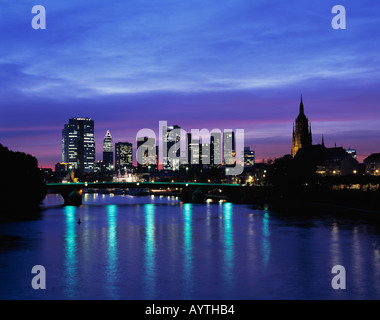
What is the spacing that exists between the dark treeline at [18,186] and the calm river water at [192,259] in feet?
60.0

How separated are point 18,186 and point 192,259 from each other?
6599 centimetres

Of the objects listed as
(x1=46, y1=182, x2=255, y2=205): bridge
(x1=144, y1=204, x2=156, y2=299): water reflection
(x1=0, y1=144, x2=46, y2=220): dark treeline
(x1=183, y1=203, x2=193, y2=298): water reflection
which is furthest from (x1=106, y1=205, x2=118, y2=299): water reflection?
(x1=46, y1=182, x2=255, y2=205): bridge

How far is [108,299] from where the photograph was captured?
35312 mm

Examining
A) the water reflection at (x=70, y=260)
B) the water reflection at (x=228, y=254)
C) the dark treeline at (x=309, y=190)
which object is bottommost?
the water reflection at (x=228, y=254)

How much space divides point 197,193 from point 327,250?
106m

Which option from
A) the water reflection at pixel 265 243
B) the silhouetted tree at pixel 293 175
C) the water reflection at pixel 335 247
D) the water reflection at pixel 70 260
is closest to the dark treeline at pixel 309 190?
the silhouetted tree at pixel 293 175

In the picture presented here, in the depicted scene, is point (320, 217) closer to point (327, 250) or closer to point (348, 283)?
point (327, 250)

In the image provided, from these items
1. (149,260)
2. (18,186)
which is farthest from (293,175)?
(149,260)

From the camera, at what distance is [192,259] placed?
2013 inches

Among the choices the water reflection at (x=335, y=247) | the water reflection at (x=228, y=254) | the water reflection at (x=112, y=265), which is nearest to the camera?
the water reflection at (x=112, y=265)

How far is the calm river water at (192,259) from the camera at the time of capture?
124 feet

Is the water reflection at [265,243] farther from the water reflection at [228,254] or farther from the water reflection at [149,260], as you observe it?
the water reflection at [149,260]

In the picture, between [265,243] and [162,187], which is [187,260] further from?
[162,187]

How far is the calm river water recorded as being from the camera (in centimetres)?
3769
